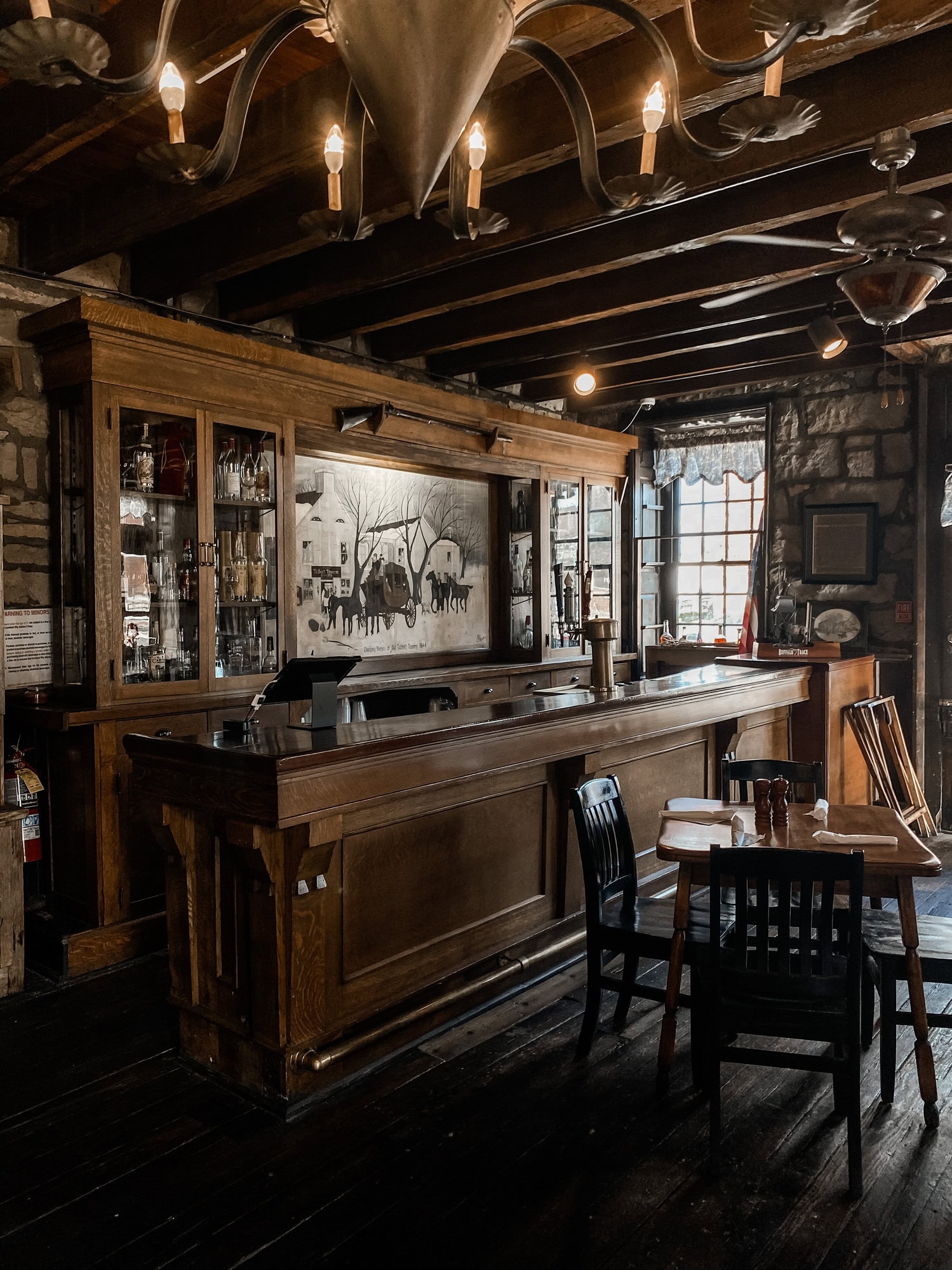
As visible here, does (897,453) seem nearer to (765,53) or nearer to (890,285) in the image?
(890,285)

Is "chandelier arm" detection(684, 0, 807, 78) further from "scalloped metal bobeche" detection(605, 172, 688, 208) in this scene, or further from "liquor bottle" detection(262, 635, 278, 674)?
"liquor bottle" detection(262, 635, 278, 674)

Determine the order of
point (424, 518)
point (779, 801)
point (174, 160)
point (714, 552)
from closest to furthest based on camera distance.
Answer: point (174, 160) → point (779, 801) → point (424, 518) → point (714, 552)

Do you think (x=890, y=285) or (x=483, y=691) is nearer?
(x=890, y=285)

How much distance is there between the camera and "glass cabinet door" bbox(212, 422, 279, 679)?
4.65 meters

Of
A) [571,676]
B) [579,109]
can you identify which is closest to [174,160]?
[579,109]

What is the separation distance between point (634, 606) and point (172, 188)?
5099mm

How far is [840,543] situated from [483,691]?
9.32 feet

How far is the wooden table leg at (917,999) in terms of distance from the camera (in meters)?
2.82

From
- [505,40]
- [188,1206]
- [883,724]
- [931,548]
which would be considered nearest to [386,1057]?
[188,1206]

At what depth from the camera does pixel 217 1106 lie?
291 cm

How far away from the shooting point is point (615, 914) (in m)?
3.29

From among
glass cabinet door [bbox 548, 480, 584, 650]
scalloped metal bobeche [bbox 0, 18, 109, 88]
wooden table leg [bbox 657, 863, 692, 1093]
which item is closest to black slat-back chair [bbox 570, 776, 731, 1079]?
wooden table leg [bbox 657, 863, 692, 1093]

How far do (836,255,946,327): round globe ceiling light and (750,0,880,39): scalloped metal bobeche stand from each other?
1.94 m

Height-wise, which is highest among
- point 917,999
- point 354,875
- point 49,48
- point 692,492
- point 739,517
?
point 692,492
